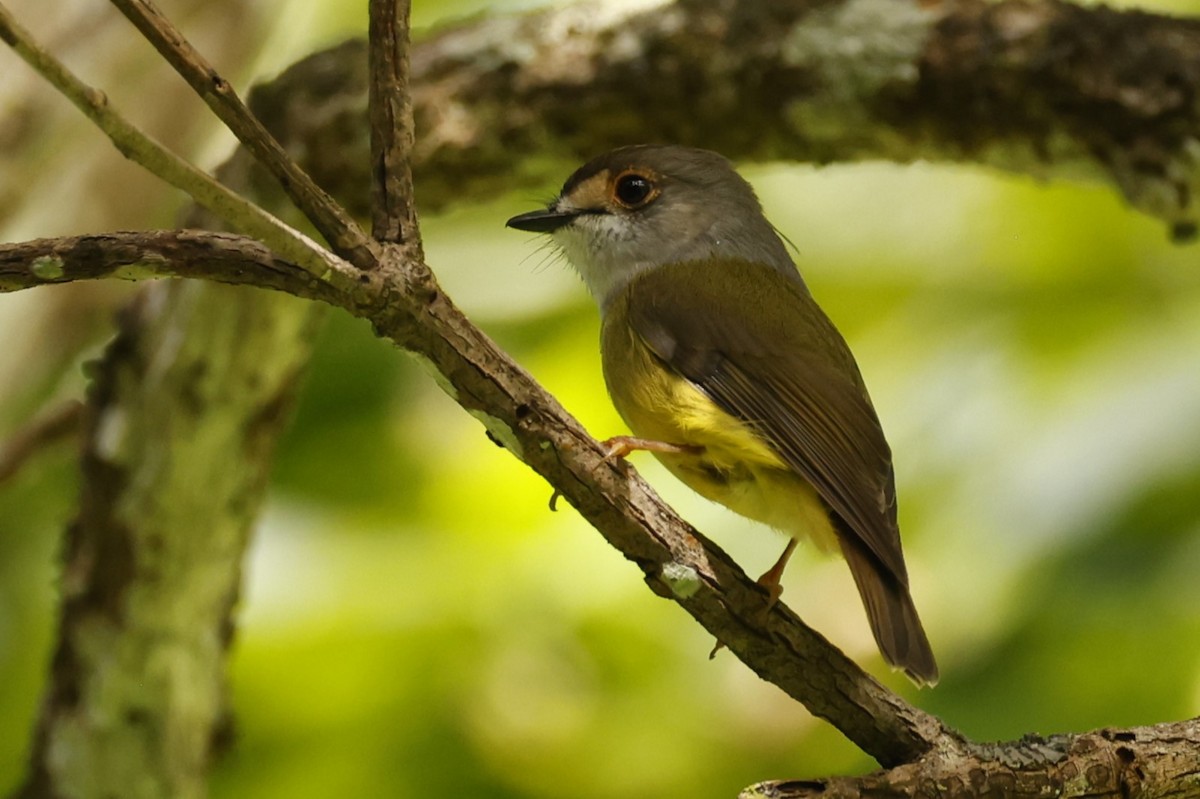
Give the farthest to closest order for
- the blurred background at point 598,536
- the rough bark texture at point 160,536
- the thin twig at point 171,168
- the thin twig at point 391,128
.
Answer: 1. the blurred background at point 598,536
2. the rough bark texture at point 160,536
3. the thin twig at point 391,128
4. the thin twig at point 171,168

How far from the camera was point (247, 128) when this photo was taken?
79.4 inches

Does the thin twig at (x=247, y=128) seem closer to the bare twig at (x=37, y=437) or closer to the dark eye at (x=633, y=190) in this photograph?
the dark eye at (x=633, y=190)

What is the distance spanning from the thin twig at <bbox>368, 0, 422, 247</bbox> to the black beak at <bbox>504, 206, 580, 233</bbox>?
1.46m

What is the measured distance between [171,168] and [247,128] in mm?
188

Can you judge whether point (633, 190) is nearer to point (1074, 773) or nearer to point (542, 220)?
point (542, 220)

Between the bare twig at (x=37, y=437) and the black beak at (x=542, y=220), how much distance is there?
5.21ft

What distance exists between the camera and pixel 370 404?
Result: 5141mm

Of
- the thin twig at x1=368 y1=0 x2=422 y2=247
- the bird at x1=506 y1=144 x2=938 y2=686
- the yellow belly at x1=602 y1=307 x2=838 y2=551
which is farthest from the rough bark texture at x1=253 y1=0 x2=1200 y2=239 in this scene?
the thin twig at x1=368 y1=0 x2=422 y2=247

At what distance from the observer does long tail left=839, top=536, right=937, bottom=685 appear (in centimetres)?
266

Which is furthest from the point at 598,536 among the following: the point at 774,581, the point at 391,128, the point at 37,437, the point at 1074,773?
the point at 391,128

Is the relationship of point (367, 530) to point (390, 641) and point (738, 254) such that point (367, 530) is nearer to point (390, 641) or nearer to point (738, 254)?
point (390, 641)

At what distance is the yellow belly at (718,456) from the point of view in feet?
9.72

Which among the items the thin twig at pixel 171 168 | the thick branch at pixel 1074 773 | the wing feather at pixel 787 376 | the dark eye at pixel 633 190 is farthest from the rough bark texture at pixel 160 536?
the thick branch at pixel 1074 773

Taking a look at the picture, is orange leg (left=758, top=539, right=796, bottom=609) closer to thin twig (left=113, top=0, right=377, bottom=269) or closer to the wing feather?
the wing feather
